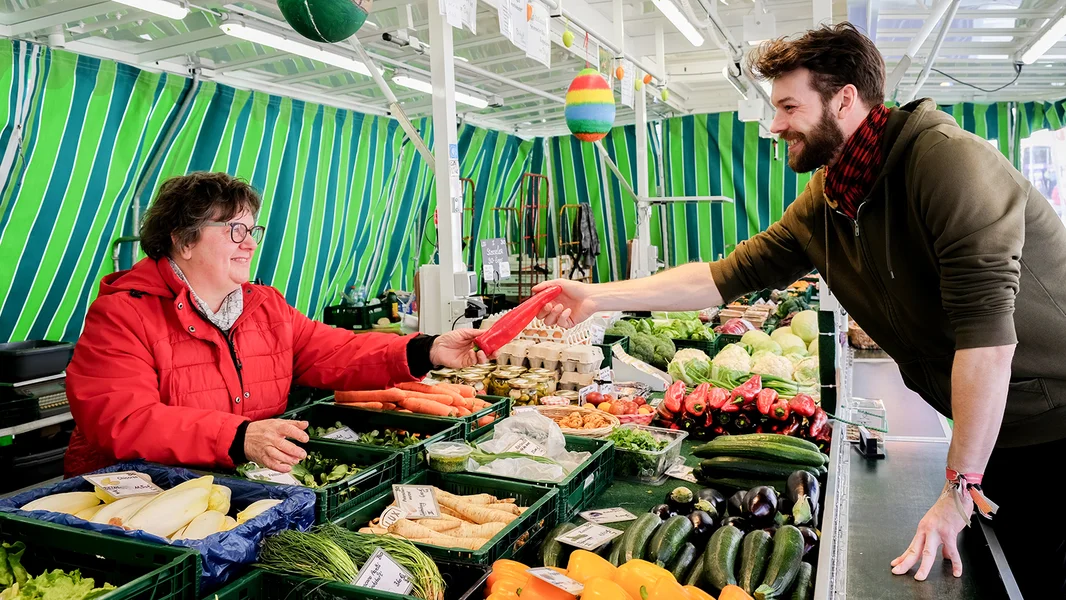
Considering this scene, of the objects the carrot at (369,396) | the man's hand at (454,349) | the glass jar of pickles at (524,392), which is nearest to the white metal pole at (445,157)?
the glass jar of pickles at (524,392)

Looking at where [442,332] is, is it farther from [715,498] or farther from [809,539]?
[809,539]

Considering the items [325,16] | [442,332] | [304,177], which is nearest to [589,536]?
[325,16]

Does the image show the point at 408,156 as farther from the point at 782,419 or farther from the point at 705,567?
the point at 705,567

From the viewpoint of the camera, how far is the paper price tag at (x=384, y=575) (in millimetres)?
1587

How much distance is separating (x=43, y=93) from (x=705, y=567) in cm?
658

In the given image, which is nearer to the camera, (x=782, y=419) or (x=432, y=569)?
(x=432, y=569)

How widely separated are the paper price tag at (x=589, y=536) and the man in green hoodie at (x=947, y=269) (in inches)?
29.5

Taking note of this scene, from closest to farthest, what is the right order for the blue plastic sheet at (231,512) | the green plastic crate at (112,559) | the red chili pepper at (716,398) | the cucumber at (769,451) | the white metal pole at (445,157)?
the green plastic crate at (112,559) → the blue plastic sheet at (231,512) → the cucumber at (769,451) → the red chili pepper at (716,398) → the white metal pole at (445,157)

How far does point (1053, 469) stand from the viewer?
2004 mm

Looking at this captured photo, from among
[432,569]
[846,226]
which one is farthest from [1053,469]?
[432,569]

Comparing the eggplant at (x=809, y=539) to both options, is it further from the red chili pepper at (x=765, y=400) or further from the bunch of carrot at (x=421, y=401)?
the bunch of carrot at (x=421, y=401)

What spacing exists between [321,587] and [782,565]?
44.4 inches

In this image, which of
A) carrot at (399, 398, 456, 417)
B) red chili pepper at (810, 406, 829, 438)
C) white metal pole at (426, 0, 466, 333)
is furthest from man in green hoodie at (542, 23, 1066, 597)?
white metal pole at (426, 0, 466, 333)

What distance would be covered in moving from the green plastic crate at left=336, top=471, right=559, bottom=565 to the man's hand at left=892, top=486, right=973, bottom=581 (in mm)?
944
